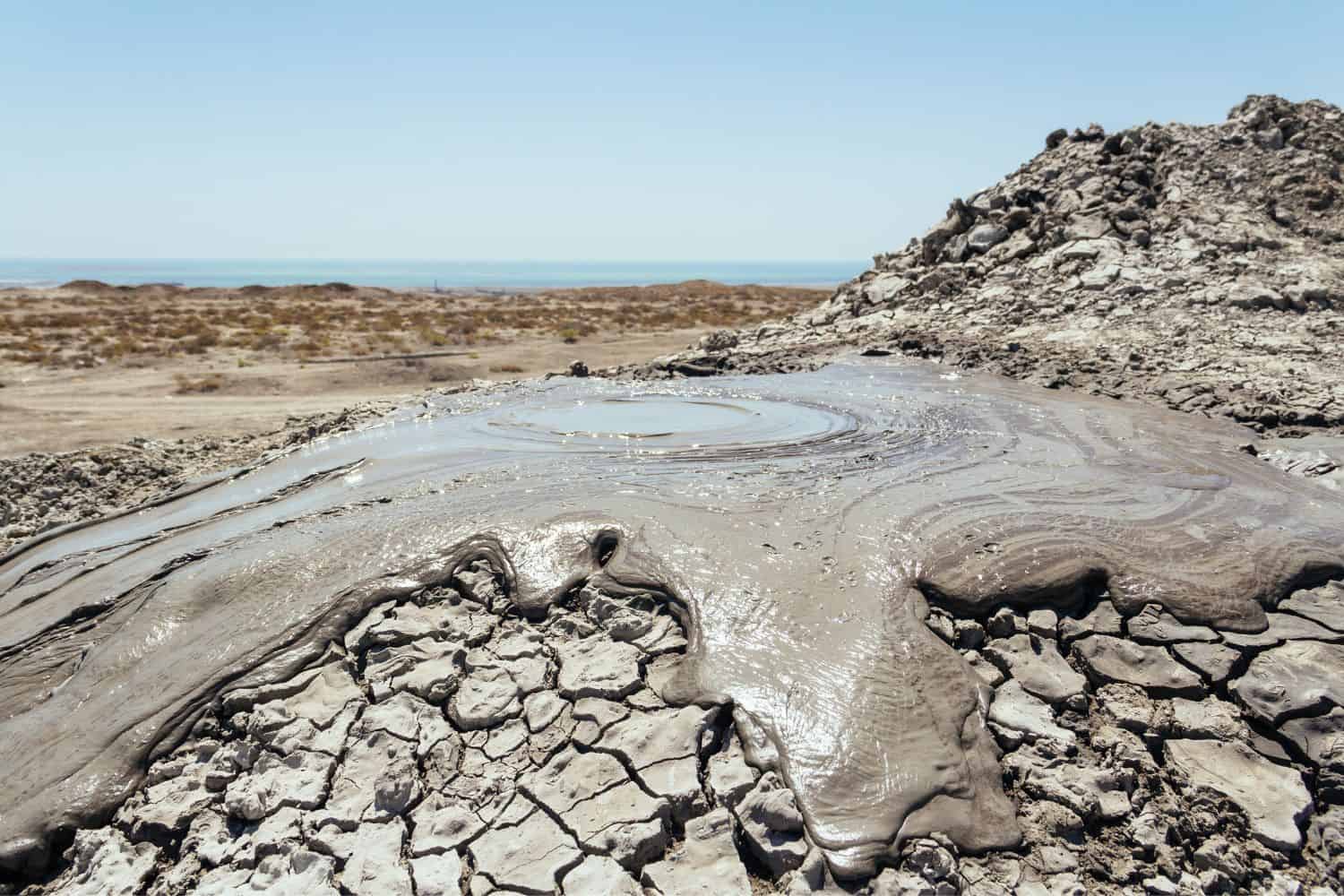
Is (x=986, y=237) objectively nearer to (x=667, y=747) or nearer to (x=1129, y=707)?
(x=1129, y=707)

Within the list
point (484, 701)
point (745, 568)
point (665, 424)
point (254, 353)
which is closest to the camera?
point (484, 701)

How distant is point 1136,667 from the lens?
3.53 m

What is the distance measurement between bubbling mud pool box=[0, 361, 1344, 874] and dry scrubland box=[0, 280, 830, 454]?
20.3ft

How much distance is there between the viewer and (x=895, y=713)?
124 inches

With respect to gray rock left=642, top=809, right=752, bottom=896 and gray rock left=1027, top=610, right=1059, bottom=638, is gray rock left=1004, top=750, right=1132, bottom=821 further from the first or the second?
gray rock left=642, top=809, right=752, bottom=896

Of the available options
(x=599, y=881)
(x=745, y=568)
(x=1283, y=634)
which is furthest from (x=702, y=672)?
(x=1283, y=634)

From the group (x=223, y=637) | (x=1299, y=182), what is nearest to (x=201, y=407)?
(x=223, y=637)

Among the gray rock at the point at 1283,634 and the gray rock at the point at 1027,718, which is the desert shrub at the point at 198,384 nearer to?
the gray rock at the point at 1027,718

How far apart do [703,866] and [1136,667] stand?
89.0 inches

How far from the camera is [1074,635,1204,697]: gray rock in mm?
3404

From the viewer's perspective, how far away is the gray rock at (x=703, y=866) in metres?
2.63

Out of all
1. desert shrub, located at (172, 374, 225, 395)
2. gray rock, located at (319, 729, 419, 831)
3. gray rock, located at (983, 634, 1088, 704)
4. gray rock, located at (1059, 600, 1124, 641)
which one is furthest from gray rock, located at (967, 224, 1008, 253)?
desert shrub, located at (172, 374, 225, 395)

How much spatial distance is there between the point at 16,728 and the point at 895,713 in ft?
13.0

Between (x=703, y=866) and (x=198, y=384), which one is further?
(x=198, y=384)
